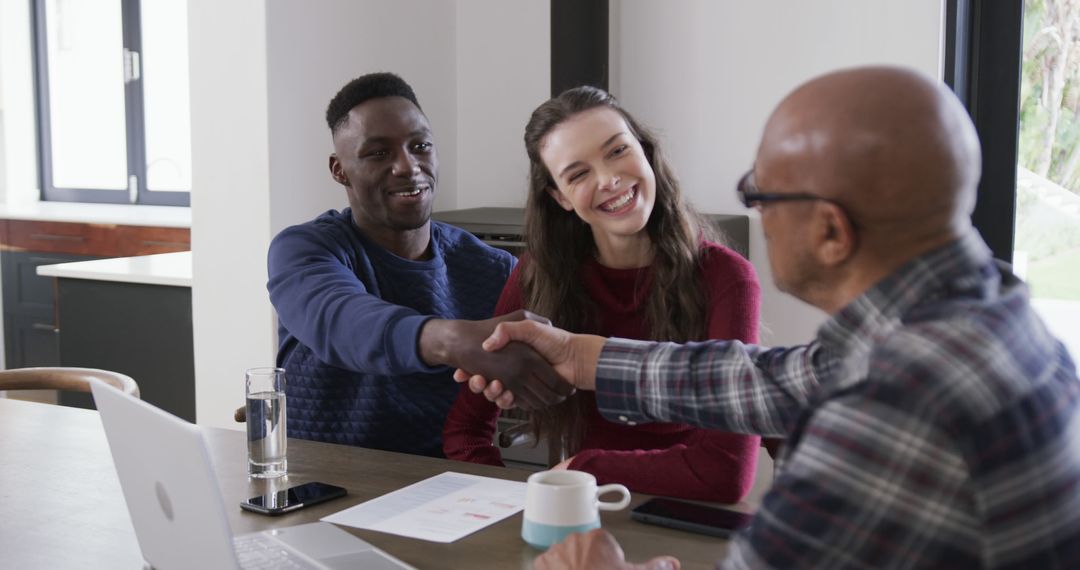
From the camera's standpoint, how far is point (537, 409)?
187 centimetres

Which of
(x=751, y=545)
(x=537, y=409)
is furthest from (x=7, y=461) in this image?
(x=751, y=545)

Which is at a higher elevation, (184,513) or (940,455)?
(940,455)

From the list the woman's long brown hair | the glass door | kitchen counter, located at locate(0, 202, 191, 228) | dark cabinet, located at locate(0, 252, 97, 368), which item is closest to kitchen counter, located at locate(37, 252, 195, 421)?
kitchen counter, located at locate(0, 202, 191, 228)

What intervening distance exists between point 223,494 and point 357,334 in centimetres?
37

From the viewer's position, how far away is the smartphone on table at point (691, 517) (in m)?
1.36

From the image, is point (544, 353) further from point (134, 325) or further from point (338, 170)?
point (134, 325)

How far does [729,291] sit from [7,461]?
3.95 ft

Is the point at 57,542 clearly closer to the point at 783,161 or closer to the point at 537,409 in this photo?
the point at 537,409

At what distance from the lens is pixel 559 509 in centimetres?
128

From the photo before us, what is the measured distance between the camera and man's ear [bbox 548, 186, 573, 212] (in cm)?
207

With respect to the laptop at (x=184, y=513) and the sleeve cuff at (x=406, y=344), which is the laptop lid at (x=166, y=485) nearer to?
the laptop at (x=184, y=513)

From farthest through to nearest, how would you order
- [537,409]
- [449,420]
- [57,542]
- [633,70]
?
[633,70], [449,420], [537,409], [57,542]

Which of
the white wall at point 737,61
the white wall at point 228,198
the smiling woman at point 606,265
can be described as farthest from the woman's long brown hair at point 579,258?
the white wall at point 228,198

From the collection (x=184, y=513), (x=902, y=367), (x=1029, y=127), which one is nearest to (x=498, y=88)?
(x=1029, y=127)
